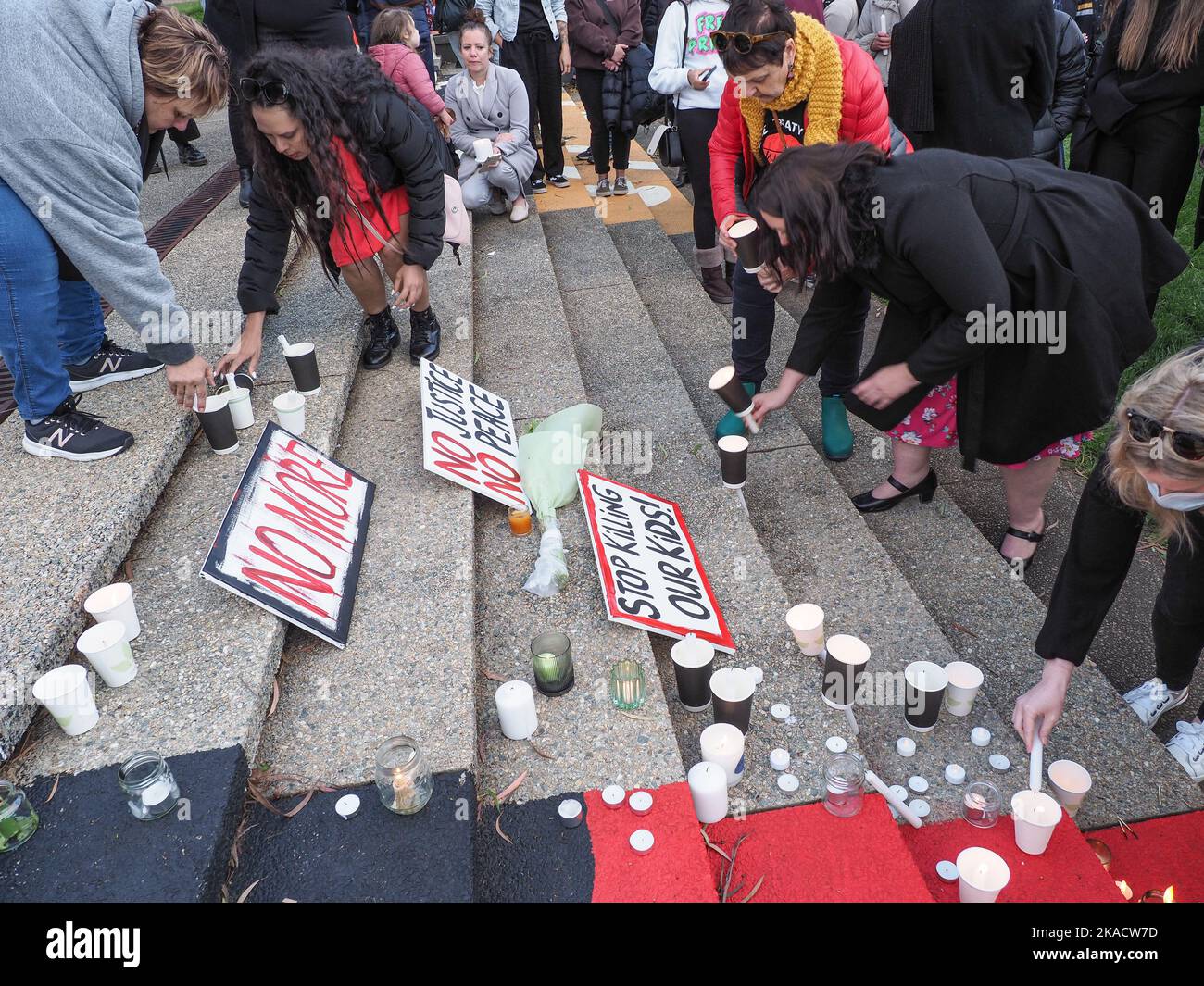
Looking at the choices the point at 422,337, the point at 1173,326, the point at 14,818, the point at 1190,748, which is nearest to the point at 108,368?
the point at 422,337

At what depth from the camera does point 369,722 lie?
217 cm

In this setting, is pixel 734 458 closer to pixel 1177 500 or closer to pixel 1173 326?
pixel 1177 500

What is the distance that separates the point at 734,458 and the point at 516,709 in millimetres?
1471

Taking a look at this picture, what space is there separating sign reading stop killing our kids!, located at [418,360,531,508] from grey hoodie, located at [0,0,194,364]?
0.90m

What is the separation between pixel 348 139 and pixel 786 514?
2283 mm

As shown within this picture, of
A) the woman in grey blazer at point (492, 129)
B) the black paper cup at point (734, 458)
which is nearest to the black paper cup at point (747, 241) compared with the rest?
the black paper cup at point (734, 458)

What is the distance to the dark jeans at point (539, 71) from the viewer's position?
6.43 metres

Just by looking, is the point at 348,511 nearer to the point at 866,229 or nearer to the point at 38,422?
the point at 38,422

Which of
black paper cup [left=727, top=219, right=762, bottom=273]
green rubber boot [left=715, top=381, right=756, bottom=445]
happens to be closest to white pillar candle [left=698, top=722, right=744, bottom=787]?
black paper cup [left=727, top=219, right=762, bottom=273]

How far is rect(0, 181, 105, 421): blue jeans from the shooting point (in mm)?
2592

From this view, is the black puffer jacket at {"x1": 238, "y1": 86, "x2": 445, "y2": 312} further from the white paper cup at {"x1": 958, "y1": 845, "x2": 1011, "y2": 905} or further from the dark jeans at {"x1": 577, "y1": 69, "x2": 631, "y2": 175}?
the dark jeans at {"x1": 577, "y1": 69, "x2": 631, "y2": 175}

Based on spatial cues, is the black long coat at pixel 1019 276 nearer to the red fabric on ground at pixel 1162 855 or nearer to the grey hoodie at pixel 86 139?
the red fabric on ground at pixel 1162 855

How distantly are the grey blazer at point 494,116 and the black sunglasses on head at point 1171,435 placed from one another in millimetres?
5229
